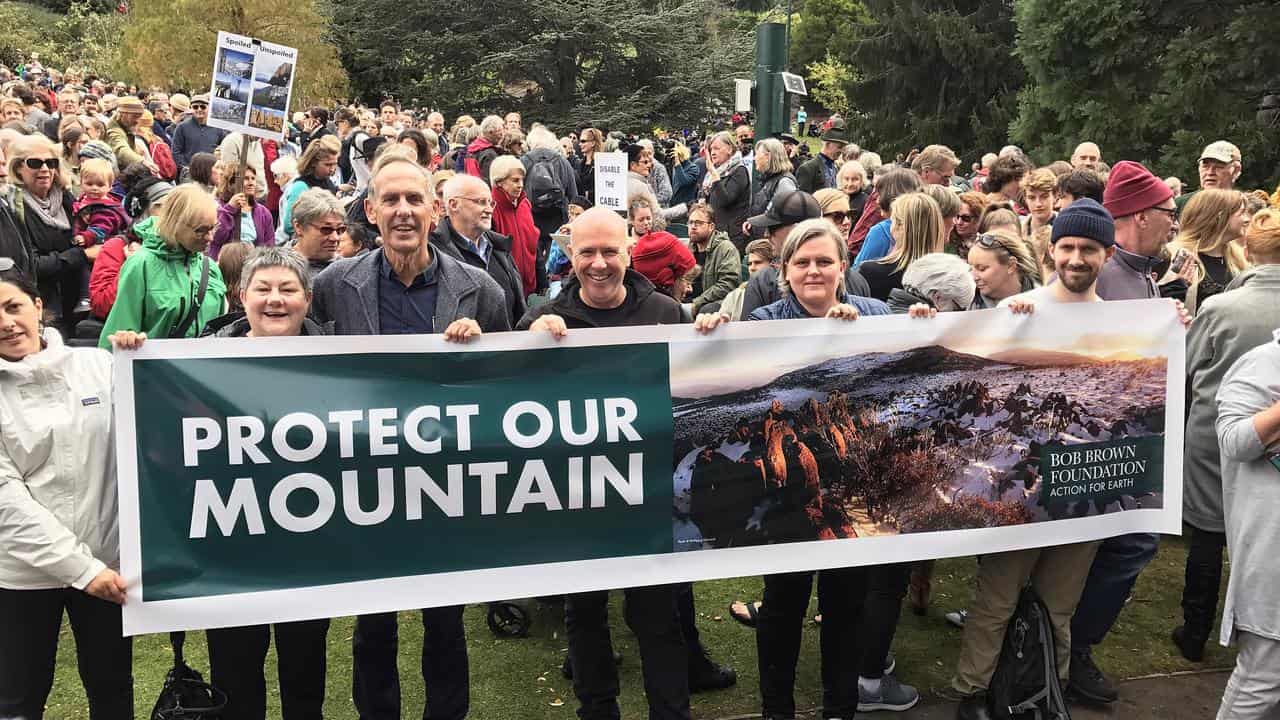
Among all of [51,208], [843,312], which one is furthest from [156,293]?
[51,208]

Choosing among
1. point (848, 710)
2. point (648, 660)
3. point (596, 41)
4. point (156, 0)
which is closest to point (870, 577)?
point (848, 710)

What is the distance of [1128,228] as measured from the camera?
5207mm

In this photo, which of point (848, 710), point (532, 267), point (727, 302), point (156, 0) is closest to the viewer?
point (848, 710)

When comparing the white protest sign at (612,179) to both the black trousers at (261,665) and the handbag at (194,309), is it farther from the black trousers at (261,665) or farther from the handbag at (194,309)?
the black trousers at (261,665)

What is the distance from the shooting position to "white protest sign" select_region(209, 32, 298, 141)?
7.85 metres

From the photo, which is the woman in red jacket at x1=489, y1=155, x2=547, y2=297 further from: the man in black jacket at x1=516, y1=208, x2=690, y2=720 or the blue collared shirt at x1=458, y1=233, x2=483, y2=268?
the man in black jacket at x1=516, y1=208, x2=690, y2=720

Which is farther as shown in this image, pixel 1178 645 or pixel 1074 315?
pixel 1178 645

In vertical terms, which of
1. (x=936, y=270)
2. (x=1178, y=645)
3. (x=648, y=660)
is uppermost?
(x=936, y=270)

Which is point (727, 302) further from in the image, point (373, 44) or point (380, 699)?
point (373, 44)

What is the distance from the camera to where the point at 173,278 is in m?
4.79

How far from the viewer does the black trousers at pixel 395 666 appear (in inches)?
156

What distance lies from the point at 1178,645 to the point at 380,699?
12.6ft

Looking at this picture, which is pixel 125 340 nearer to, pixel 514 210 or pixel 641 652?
pixel 641 652

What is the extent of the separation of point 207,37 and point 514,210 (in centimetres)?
2838
